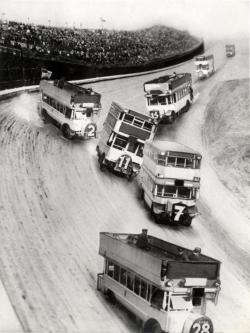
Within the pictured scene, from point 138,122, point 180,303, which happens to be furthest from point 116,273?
point 138,122

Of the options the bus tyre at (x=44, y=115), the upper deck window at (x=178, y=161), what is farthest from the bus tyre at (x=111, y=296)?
the bus tyre at (x=44, y=115)

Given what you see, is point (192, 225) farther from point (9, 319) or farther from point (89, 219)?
point (9, 319)

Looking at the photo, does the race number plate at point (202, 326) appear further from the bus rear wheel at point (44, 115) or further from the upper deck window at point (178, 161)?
the bus rear wheel at point (44, 115)

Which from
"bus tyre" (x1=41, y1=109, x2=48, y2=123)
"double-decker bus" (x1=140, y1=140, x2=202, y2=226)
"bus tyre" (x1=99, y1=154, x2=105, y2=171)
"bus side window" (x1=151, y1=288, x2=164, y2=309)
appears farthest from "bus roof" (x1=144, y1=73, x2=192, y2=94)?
"bus side window" (x1=151, y1=288, x2=164, y2=309)

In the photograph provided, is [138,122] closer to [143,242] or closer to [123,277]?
[143,242]

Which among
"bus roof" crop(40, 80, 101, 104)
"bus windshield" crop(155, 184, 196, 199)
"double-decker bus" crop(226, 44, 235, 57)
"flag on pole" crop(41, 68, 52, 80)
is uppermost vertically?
"double-decker bus" crop(226, 44, 235, 57)

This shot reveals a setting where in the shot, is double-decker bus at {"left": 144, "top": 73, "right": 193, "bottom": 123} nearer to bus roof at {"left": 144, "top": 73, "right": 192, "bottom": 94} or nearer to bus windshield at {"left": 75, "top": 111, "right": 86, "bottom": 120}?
bus roof at {"left": 144, "top": 73, "right": 192, "bottom": 94}

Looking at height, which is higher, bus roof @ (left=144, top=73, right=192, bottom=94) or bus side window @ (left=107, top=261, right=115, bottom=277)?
bus roof @ (left=144, top=73, right=192, bottom=94)
